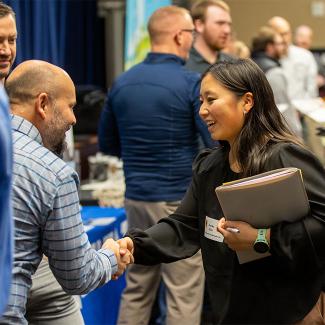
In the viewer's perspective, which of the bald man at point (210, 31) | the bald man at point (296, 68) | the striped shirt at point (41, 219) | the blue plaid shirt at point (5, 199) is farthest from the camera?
the bald man at point (296, 68)

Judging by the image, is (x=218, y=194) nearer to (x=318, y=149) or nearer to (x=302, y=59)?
(x=318, y=149)

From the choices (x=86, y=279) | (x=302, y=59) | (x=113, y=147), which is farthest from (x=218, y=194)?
(x=302, y=59)

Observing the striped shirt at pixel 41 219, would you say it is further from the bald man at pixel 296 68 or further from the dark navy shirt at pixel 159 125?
the bald man at pixel 296 68

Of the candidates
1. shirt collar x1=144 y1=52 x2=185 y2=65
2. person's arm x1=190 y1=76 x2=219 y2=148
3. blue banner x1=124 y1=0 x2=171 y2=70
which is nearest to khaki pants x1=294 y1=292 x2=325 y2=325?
person's arm x1=190 y1=76 x2=219 y2=148

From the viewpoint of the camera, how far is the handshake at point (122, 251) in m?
2.31

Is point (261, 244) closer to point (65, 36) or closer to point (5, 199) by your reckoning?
point (5, 199)

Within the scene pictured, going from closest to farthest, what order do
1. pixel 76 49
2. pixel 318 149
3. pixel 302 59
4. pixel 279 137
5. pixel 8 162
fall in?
1. pixel 8 162
2. pixel 279 137
3. pixel 318 149
4. pixel 302 59
5. pixel 76 49

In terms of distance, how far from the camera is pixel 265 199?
6.91 ft

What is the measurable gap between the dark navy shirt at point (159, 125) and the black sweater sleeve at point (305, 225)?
4.86ft

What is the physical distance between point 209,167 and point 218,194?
0.87 feet

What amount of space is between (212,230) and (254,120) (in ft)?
1.11

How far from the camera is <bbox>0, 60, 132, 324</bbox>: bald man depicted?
192 centimetres

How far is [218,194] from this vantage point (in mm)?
2121

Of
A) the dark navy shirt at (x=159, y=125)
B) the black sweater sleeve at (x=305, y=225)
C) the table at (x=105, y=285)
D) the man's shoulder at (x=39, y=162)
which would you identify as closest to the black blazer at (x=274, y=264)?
the black sweater sleeve at (x=305, y=225)
